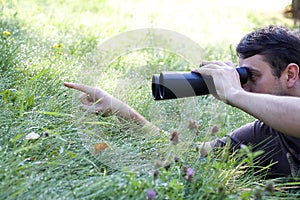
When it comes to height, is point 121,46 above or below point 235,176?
above

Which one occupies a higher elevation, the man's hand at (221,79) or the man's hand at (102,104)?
the man's hand at (221,79)

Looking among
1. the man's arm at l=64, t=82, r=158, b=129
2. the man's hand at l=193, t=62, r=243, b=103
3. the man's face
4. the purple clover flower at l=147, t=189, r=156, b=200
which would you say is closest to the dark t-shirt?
the man's face

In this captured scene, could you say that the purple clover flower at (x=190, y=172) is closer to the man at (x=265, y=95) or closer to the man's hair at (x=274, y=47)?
the man at (x=265, y=95)

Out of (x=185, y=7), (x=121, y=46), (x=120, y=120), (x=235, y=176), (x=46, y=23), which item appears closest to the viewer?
(x=235, y=176)

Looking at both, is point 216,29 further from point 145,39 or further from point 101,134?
point 101,134

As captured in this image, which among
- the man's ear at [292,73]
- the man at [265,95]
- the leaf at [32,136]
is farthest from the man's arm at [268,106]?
the leaf at [32,136]

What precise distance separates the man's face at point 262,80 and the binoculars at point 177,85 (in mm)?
274

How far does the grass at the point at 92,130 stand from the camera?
1.99 meters

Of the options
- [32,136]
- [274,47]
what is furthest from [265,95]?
[32,136]

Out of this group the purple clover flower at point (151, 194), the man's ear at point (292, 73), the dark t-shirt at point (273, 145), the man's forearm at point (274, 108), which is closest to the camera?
the purple clover flower at point (151, 194)

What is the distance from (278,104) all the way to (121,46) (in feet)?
6.89

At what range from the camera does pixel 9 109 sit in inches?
101

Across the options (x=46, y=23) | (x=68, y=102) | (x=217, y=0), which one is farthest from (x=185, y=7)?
(x=68, y=102)

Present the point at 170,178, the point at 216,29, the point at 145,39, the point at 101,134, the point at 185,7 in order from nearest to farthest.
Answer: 1. the point at 170,178
2. the point at 101,134
3. the point at 145,39
4. the point at 216,29
5. the point at 185,7
